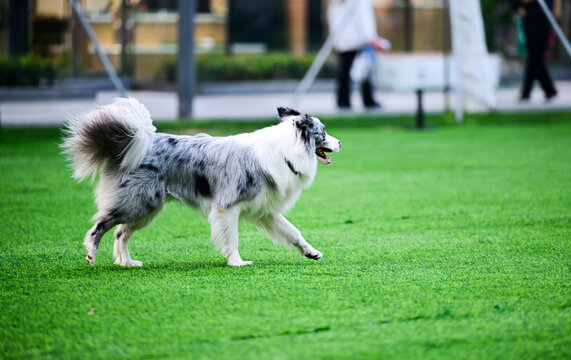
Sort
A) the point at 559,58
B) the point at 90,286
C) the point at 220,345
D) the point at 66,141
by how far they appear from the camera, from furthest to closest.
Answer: the point at 559,58 < the point at 66,141 < the point at 90,286 < the point at 220,345

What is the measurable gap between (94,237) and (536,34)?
11903 mm

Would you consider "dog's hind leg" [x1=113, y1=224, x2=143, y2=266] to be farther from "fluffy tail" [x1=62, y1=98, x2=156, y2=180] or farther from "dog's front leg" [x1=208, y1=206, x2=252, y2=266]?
"dog's front leg" [x1=208, y1=206, x2=252, y2=266]

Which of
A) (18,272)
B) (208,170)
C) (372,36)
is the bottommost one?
(18,272)

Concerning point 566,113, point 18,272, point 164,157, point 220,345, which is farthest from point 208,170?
point 566,113

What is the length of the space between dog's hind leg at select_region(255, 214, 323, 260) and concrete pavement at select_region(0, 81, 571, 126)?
7.74m

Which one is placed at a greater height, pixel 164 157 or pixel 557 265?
pixel 164 157

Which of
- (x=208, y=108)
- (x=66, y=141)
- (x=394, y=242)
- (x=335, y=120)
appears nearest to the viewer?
(x=66, y=141)

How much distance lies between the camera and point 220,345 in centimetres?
374

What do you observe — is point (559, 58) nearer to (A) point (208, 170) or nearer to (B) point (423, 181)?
(B) point (423, 181)

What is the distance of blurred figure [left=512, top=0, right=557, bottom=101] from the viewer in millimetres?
15328

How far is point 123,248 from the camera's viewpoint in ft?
18.1

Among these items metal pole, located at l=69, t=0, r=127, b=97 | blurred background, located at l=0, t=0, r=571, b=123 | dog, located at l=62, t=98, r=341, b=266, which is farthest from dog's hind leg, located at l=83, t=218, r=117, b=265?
blurred background, located at l=0, t=0, r=571, b=123

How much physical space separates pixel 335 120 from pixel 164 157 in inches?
381

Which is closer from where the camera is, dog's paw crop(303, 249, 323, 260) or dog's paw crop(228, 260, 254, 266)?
dog's paw crop(228, 260, 254, 266)
